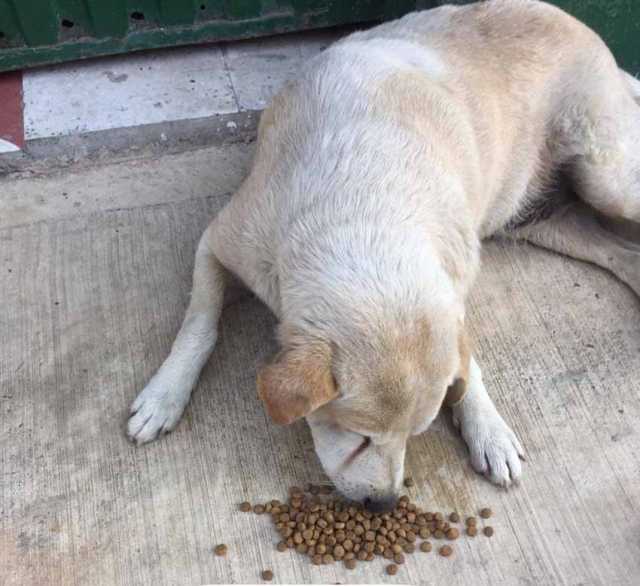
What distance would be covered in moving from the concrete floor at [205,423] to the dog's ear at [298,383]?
86 cm

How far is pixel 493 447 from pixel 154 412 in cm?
142

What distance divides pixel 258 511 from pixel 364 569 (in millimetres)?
472

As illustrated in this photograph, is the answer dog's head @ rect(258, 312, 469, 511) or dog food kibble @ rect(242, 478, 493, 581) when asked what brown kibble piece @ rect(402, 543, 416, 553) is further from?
dog's head @ rect(258, 312, 469, 511)

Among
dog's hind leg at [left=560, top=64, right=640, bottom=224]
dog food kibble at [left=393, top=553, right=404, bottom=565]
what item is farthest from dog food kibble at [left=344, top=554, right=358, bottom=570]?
dog's hind leg at [left=560, top=64, right=640, bottom=224]

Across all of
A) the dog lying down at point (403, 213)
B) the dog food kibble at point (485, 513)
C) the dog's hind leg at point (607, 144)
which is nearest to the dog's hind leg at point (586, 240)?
the dog lying down at point (403, 213)

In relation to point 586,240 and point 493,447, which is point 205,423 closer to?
point 493,447

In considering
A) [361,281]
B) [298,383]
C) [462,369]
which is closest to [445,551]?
[462,369]

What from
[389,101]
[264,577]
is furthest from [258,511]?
[389,101]

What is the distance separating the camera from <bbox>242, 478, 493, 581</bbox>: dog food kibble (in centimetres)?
332

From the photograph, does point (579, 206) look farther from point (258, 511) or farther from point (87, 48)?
point (87, 48)

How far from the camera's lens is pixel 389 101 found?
351 cm

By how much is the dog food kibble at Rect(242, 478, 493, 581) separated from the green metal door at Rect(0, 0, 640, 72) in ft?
9.71

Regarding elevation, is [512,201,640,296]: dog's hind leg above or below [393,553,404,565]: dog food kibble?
above

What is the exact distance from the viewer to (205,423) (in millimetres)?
3705
